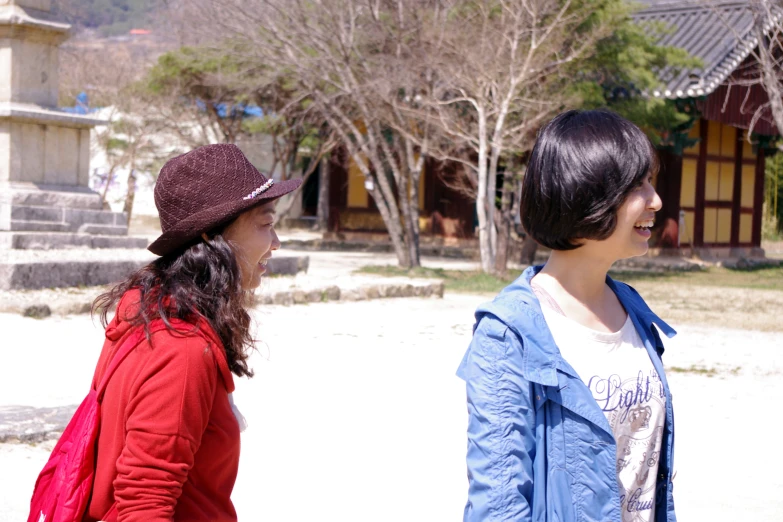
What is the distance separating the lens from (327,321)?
10.1m

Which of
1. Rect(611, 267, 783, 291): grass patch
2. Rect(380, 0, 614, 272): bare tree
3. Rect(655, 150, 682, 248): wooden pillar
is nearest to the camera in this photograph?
Rect(380, 0, 614, 272): bare tree

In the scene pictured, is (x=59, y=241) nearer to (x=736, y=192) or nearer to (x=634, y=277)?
(x=634, y=277)

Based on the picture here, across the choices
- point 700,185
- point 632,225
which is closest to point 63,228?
point 632,225

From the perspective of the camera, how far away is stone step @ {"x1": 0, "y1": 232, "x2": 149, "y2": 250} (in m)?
11.3

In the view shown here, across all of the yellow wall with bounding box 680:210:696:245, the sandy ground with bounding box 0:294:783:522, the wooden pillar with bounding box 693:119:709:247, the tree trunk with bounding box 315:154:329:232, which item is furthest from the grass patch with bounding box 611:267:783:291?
the tree trunk with bounding box 315:154:329:232

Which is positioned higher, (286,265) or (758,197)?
(758,197)

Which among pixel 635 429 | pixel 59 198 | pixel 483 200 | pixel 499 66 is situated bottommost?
pixel 635 429

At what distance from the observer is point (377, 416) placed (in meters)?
5.95

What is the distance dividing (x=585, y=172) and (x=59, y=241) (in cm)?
1081

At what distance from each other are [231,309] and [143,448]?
0.36 meters

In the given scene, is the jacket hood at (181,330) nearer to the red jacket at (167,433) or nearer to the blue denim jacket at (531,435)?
the red jacket at (167,433)

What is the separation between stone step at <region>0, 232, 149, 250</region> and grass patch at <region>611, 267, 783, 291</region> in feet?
26.6

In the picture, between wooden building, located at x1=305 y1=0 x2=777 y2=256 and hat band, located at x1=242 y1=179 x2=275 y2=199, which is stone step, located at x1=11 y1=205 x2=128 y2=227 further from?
hat band, located at x1=242 y1=179 x2=275 y2=199

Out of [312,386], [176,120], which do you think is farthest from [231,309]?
[176,120]
